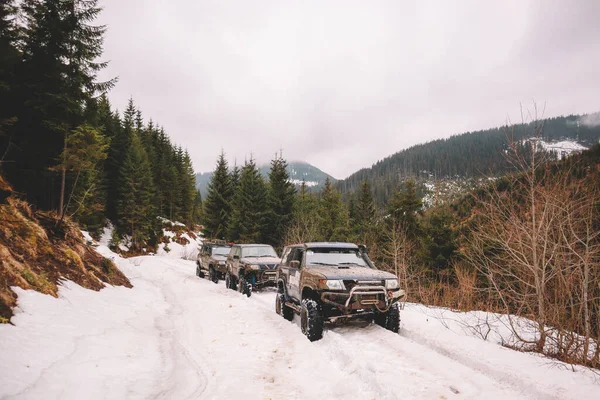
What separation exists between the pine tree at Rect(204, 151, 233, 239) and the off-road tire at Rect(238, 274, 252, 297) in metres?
25.6

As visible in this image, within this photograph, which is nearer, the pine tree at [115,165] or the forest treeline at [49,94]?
the forest treeline at [49,94]

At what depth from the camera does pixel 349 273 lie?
6.43 meters

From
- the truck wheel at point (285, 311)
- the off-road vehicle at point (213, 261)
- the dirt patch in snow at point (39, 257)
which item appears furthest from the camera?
the off-road vehicle at point (213, 261)

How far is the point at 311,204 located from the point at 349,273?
3405cm

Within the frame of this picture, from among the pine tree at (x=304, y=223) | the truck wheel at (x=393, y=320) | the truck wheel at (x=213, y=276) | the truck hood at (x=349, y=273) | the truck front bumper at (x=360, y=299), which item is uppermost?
the pine tree at (x=304, y=223)

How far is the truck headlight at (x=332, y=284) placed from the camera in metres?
6.06

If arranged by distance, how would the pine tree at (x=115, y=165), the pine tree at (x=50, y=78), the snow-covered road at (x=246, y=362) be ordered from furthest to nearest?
the pine tree at (x=115, y=165), the pine tree at (x=50, y=78), the snow-covered road at (x=246, y=362)

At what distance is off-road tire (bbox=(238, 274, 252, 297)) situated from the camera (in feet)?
37.3

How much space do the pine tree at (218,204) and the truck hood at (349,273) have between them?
31.1 m

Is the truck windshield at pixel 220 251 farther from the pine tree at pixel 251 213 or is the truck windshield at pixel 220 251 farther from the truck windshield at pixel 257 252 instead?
the pine tree at pixel 251 213

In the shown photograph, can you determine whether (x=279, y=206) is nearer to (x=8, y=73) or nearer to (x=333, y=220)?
(x=333, y=220)

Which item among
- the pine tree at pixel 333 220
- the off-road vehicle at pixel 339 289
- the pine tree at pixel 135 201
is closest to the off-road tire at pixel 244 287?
the off-road vehicle at pixel 339 289

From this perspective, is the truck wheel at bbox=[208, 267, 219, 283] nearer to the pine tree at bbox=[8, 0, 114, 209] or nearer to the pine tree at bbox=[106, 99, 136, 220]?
the pine tree at bbox=[8, 0, 114, 209]

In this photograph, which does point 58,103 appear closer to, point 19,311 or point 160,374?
point 19,311
